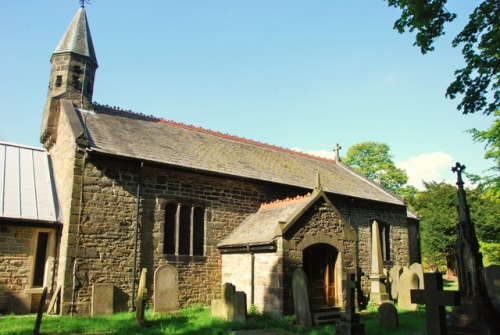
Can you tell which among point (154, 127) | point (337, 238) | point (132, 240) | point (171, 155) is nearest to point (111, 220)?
point (132, 240)

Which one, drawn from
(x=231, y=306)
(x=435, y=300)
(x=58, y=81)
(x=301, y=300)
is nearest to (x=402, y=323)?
(x=301, y=300)

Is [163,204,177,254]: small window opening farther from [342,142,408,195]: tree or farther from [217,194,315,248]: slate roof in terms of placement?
[342,142,408,195]: tree

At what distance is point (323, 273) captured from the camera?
46.2 feet

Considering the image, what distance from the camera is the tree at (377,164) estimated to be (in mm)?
46125

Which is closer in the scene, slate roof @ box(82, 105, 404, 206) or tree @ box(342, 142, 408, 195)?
slate roof @ box(82, 105, 404, 206)

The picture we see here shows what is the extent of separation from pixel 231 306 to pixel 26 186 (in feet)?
30.1

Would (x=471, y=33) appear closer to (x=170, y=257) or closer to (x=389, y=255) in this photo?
(x=170, y=257)

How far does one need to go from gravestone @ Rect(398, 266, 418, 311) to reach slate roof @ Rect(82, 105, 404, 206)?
569cm

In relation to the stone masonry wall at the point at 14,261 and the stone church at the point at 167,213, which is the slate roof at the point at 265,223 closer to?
the stone church at the point at 167,213

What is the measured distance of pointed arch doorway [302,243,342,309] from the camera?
44.8ft

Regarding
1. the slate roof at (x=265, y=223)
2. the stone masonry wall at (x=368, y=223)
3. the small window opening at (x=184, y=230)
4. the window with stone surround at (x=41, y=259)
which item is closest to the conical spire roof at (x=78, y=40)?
the window with stone surround at (x=41, y=259)

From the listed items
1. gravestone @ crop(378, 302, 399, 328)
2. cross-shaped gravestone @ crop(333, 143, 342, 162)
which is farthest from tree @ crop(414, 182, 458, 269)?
gravestone @ crop(378, 302, 399, 328)

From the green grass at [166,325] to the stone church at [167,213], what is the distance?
97 cm

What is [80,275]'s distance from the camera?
1251 cm
